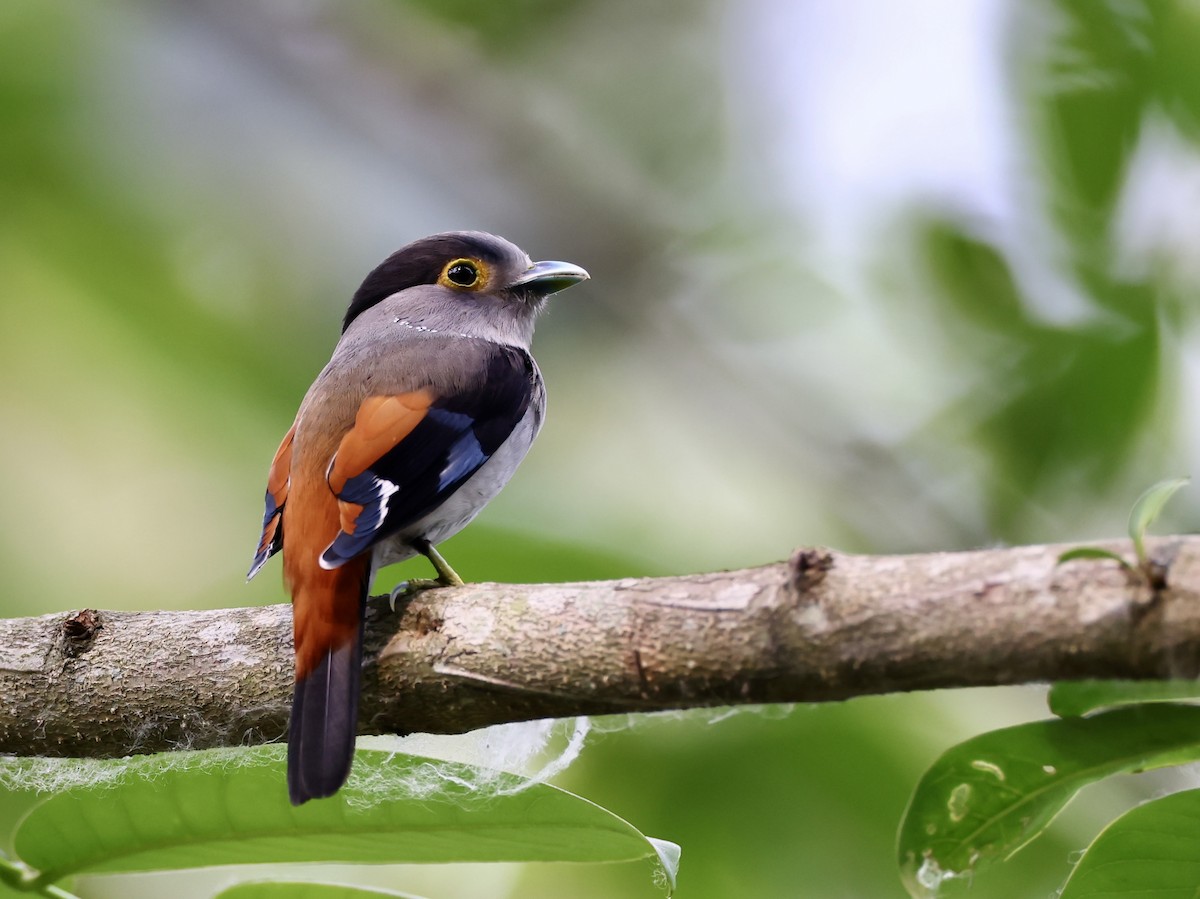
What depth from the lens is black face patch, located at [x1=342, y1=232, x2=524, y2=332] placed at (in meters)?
3.15

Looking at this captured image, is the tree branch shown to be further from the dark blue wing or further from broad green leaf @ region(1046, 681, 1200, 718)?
the dark blue wing

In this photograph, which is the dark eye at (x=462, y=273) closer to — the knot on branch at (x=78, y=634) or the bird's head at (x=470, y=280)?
the bird's head at (x=470, y=280)

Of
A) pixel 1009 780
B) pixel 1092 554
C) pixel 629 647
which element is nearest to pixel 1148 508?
pixel 1092 554

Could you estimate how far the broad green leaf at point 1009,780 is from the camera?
1.34 metres

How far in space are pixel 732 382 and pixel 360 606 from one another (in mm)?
2171

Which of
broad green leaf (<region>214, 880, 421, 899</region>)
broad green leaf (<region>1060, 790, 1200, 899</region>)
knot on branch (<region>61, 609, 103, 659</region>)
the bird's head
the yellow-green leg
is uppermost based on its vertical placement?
the bird's head

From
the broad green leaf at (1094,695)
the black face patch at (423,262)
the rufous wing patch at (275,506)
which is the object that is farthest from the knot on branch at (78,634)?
the broad green leaf at (1094,695)

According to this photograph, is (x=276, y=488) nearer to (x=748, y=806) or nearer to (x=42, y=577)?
(x=748, y=806)

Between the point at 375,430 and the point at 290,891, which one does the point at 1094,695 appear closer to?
the point at 290,891

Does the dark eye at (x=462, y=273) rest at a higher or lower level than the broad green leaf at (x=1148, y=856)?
higher

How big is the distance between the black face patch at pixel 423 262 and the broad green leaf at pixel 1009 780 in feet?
6.72

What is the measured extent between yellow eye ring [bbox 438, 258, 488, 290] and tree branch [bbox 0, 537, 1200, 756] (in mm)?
1219

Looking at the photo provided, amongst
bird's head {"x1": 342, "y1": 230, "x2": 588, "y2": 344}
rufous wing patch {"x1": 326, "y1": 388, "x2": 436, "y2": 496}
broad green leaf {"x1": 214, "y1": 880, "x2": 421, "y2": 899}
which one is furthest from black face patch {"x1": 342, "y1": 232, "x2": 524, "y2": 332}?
broad green leaf {"x1": 214, "y1": 880, "x2": 421, "y2": 899}

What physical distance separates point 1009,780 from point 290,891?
2.88 feet
